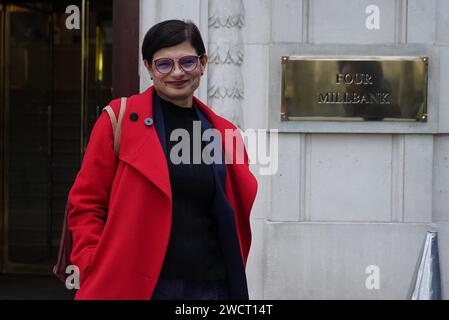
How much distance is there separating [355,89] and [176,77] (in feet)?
11.4

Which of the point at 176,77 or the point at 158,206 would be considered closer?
the point at 158,206

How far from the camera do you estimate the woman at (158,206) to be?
3.07 metres

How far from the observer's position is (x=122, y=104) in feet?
10.7

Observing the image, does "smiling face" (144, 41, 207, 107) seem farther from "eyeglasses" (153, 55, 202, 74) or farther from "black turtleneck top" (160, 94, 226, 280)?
"black turtleneck top" (160, 94, 226, 280)

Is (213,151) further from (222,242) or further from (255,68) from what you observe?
(255,68)

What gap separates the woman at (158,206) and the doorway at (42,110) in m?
5.53

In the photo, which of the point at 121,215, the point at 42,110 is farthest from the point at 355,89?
the point at 42,110

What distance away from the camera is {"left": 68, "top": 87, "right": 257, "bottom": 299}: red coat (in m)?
3.06

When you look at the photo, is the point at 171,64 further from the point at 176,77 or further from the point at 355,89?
the point at 355,89

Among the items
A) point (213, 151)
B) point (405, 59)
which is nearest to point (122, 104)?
point (213, 151)

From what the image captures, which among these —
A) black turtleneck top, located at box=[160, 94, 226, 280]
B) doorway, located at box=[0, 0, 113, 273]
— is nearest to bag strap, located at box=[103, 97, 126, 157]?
black turtleneck top, located at box=[160, 94, 226, 280]

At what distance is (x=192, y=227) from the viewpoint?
3139mm

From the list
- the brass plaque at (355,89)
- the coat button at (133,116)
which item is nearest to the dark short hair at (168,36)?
the coat button at (133,116)
